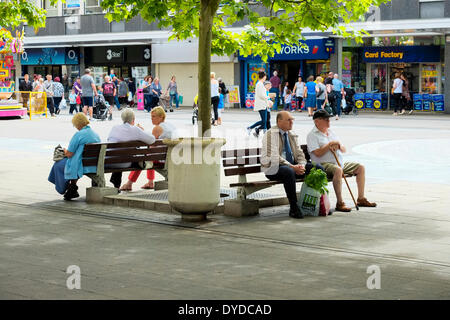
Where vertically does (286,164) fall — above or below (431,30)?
below

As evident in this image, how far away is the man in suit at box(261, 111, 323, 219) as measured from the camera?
10.4 meters

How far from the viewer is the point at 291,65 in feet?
132

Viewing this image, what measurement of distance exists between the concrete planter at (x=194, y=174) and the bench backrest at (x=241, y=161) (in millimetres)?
537

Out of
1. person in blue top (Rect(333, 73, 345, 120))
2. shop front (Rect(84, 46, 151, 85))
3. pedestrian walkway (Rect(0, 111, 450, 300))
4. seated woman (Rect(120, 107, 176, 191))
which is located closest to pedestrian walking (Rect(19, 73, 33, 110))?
shop front (Rect(84, 46, 151, 85))

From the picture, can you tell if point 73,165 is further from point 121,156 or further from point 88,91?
point 88,91

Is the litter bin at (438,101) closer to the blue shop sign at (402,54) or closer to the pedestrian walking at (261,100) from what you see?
the blue shop sign at (402,54)

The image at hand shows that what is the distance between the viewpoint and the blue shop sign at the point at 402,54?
35500 mm

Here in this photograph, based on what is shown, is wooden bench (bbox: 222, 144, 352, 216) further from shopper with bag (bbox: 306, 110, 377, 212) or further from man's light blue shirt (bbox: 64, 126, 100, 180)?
man's light blue shirt (bbox: 64, 126, 100, 180)

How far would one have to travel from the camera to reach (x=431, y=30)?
3350 centimetres

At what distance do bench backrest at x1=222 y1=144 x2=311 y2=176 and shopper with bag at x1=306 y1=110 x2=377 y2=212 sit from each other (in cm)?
73

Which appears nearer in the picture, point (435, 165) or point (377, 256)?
point (377, 256)
